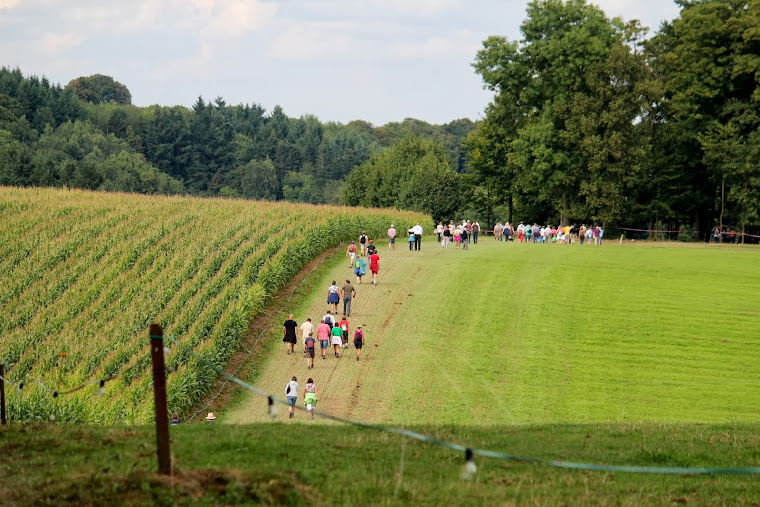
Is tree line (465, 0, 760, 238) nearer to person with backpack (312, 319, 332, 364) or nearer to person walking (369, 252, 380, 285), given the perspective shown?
person walking (369, 252, 380, 285)

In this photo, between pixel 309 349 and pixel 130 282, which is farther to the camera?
pixel 130 282

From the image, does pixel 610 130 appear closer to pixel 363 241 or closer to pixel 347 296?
pixel 363 241

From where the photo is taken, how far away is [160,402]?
448 inches

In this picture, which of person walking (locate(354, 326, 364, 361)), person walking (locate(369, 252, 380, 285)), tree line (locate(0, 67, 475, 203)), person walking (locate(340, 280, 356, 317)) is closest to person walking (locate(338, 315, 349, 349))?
person walking (locate(354, 326, 364, 361))

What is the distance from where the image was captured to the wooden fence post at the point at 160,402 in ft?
37.2

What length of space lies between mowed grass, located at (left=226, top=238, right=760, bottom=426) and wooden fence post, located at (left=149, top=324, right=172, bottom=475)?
12.3 m

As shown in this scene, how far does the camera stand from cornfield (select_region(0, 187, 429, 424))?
28.6m

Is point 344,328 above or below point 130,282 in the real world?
below

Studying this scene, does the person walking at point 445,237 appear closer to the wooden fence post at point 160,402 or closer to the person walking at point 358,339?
the person walking at point 358,339

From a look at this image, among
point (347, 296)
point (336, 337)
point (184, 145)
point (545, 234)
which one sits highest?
point (184, 145)

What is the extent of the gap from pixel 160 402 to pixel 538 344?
86.3 ft

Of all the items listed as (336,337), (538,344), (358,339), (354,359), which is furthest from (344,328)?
(538,344)

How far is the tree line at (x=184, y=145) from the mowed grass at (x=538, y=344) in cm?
8210

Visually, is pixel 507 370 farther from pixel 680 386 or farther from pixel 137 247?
pixel 137 247
